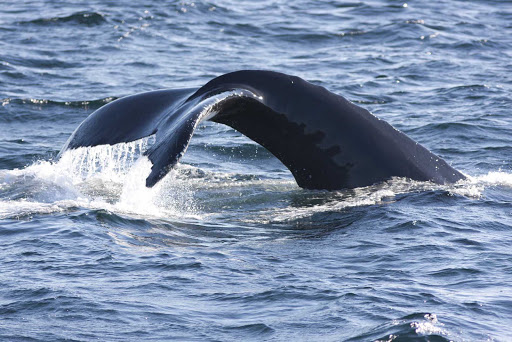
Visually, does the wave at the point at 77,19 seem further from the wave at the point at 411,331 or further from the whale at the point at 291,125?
the wave at the point at 411,331

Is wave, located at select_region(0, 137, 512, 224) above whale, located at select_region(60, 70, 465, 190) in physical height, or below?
below

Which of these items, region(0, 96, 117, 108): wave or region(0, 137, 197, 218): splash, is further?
region(0, 96, 117, 108): wave

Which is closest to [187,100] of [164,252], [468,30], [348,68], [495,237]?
[164,252]

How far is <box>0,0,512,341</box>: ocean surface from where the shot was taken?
19.2 ft

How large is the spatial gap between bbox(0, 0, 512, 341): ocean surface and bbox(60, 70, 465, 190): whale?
0.55ft

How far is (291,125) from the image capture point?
7.94 meters

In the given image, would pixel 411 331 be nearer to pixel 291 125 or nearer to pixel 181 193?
pixel 291 125

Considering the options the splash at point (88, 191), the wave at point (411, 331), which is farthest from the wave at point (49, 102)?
the wave at point (411, 331)

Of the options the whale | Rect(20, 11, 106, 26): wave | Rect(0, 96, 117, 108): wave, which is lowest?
Rect(0, 96, 117, 108): wave

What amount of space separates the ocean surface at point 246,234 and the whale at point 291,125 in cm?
17

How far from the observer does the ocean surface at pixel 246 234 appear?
5848 mm

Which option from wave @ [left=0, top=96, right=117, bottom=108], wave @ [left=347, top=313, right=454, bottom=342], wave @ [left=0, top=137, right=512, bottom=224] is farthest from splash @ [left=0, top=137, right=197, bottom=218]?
wave @ [left=0, top=96, right=117, bottom=108]

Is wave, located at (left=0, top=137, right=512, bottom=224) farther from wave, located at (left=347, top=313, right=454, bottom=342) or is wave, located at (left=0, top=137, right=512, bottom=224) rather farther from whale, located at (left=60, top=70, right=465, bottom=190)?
wave, located at (left=347, top=313, right=454, bottom=342)

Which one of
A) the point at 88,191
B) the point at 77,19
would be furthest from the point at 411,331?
the point at 77,19
